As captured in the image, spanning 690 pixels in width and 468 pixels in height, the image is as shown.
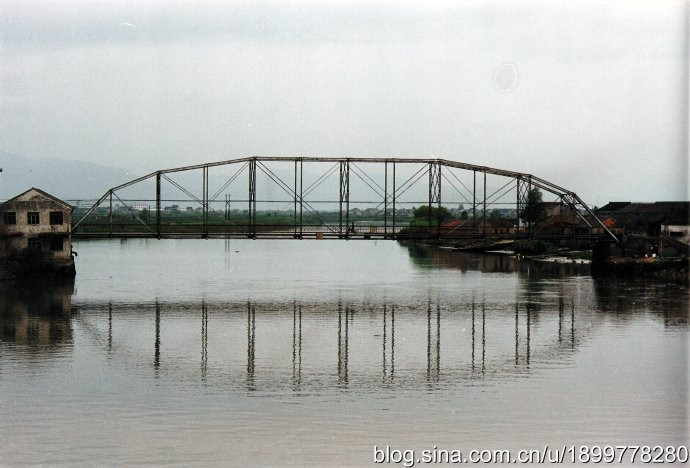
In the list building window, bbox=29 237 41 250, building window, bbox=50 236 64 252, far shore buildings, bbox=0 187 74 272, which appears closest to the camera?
far shore buildings, bbox=0 187 74 272

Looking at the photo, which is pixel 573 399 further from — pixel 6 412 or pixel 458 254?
pixel 458 254

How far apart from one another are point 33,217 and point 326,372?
39.8 metres

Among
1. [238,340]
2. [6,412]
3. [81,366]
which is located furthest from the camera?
[238,340]

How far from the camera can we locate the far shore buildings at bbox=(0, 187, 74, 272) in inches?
2539

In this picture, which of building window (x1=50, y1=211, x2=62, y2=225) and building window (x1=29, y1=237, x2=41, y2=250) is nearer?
building window (x1=29, y1=237, x2=41, y2=250)

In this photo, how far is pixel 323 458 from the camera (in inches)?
867

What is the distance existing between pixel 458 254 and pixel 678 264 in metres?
42.9

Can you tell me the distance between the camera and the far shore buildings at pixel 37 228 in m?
64.5

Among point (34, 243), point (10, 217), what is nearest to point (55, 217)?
point (34, 243)

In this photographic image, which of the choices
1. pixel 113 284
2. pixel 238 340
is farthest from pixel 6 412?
pixel 113 284

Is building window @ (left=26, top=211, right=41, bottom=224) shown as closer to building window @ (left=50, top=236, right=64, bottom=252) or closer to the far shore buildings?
the far shore buildings

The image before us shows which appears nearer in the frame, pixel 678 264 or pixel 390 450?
pixel 390 450

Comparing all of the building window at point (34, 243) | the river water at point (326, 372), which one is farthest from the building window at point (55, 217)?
the river water at point (326, 372)

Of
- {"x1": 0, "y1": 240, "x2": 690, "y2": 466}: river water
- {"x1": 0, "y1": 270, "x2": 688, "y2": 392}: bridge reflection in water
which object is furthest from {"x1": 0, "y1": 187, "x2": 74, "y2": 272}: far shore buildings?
{"x1": 0, "y1": 270, "x2": 688, "y2": 392}: bridge reflection in water
